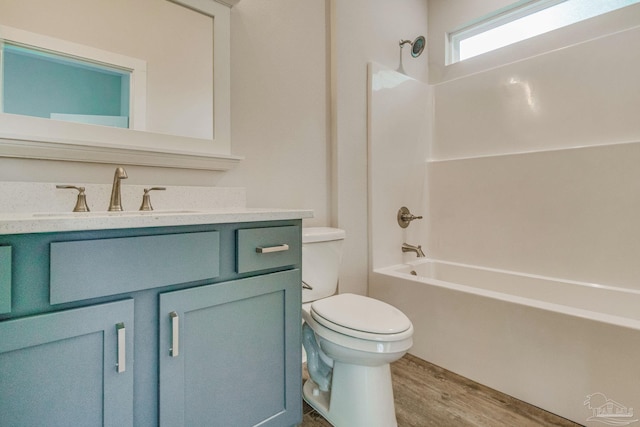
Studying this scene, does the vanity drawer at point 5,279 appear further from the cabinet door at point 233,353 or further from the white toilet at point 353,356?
the white toilet at point 353,356

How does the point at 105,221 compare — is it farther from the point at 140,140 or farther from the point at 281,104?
the point at 281,104

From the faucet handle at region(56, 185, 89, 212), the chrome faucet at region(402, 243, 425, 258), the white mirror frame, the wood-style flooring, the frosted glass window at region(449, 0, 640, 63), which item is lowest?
the wood-style flooring

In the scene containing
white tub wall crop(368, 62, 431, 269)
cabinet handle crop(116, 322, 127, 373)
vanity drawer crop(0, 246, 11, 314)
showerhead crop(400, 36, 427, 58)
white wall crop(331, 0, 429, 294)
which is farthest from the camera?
showerhead crop(400, 36, 427, 58)

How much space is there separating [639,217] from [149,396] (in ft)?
8.11

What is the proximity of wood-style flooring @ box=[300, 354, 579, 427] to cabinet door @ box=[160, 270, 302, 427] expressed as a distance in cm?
42

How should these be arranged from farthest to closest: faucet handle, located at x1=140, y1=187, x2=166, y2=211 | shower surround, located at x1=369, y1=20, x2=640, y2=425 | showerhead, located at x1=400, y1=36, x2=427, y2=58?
1. showerhead, located at x1=400, y1=36, x2=427, y2=58
2. shower surround, located at x1=369, y1=20, x2=640, y2=425
3. faucet handle, located at x1=140, y1=187, x2=166, y2=211

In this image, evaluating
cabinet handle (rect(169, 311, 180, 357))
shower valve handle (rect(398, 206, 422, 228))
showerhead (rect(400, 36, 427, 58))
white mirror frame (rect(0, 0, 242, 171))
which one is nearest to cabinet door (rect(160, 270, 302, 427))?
cabinet handle (rect(169, 311, 180, 357))

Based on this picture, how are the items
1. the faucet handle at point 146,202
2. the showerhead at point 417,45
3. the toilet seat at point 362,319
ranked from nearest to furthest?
1. the toilet seat at point 362,319
2. the faucet handle at point 146,202
3. the showerhead at point 417,45

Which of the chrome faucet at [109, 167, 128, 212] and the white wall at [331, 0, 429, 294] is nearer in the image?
the chrome faucet at [109, 167, 128, 212]

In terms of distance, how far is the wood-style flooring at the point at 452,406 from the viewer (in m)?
1.35

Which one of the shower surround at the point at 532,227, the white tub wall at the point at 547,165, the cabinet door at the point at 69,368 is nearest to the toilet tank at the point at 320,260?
the shower surround at the point at 532,227

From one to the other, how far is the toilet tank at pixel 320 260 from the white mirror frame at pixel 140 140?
56 cm

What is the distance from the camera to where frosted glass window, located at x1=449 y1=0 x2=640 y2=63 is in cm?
203

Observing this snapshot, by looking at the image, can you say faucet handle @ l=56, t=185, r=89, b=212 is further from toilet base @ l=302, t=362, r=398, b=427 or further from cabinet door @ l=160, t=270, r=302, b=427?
toilet base @ l=302, t=362, r=398, b=427
